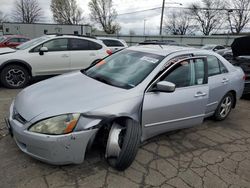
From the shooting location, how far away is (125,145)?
2.43 m

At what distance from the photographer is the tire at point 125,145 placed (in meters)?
2.43

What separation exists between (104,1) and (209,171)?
5373 centimetres

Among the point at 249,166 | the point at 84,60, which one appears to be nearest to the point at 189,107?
the point at 249,166

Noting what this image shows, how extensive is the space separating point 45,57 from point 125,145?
4.55 meters

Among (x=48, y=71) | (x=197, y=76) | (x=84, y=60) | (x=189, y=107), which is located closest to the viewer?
(x=189, y=107)

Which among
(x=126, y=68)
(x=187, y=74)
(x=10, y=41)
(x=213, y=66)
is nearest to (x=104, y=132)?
(x=126, y=68)

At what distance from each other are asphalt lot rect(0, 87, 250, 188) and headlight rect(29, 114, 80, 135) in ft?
1.80

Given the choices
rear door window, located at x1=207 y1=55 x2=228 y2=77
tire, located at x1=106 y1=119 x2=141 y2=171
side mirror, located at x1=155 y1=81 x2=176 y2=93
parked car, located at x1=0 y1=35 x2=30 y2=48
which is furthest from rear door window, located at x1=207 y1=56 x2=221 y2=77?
parked car, located at x1=0 y1=35 x2=30 y2=48

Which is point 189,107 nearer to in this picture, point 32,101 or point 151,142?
point 151,142

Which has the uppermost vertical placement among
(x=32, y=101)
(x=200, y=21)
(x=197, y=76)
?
(x=200, y=21)

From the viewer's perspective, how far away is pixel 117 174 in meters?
2.53

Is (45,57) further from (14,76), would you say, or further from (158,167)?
(158,167)

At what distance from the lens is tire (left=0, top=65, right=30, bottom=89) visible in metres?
5.73

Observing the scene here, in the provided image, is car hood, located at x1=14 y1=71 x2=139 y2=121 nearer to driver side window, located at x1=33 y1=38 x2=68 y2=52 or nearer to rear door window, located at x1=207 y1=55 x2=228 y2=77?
rear door window, located at x1=207 y1=55 x2=228 y2=77
